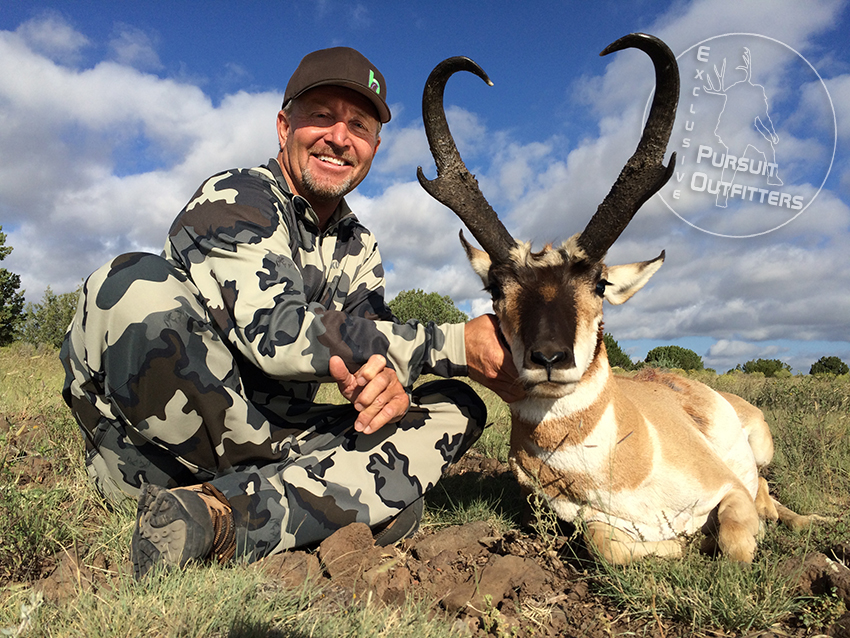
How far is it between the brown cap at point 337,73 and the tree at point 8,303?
116ft

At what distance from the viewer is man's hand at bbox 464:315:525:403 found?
3.23 metres

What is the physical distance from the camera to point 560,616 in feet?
8.61

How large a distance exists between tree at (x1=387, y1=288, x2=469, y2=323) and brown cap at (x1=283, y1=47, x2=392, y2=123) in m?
32.6

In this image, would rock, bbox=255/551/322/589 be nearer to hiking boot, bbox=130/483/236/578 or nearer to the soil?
the soil

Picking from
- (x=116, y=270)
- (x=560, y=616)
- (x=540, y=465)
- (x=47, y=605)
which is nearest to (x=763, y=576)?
(x=560, y=616)

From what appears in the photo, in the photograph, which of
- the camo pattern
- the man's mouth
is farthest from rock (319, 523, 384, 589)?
the man's mouth

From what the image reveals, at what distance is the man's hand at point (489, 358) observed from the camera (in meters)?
3.23

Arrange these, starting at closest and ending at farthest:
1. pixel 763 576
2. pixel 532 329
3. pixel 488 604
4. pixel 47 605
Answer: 1. pixel 47 605
2. pixel 488 604
3. pixel 763 576
4. pixel 532 329

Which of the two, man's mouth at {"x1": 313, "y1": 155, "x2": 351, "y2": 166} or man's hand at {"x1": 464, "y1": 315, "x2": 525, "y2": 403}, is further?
man's mouth at {"x1": 313, "y1": 155, "x2": 351, "y2": 166}

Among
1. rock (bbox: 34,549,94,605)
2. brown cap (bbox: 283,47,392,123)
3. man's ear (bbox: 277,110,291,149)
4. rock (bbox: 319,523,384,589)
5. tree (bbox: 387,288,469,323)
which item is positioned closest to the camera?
rock (bbox: 34,549,94,605)

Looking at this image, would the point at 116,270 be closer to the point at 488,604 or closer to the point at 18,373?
the point at 488,604

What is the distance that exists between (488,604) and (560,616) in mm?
402

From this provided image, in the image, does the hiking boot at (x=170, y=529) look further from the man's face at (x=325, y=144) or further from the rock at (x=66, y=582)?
the man's face at (x=325, y=144)

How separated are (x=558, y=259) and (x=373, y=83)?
205 cm
